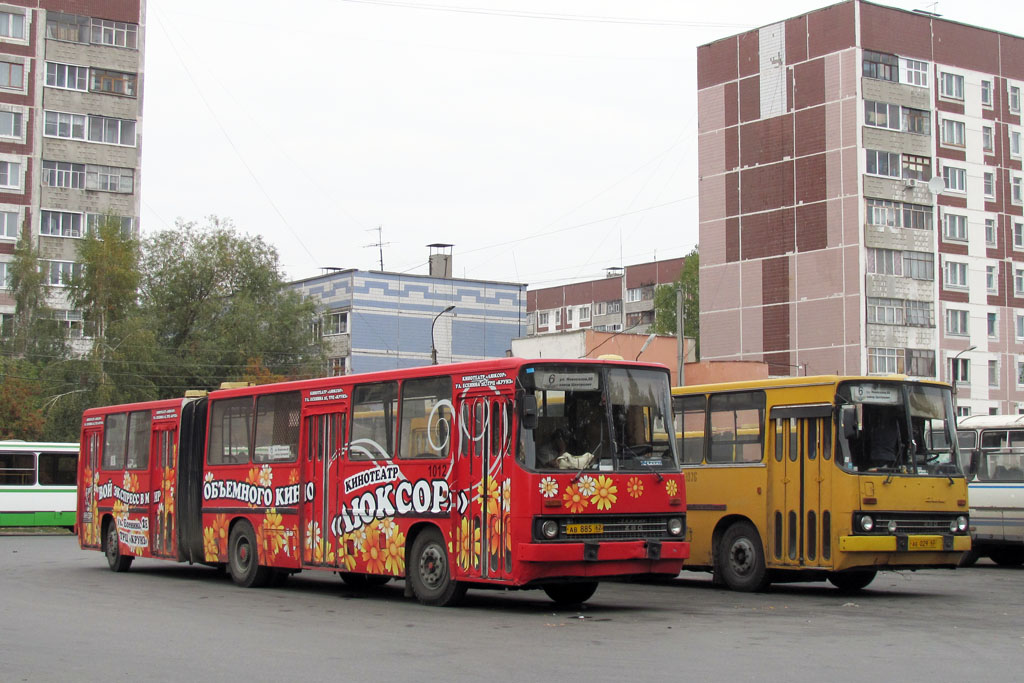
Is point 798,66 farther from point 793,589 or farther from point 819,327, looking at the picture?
point 793,589

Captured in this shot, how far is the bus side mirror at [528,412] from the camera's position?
14.6 m

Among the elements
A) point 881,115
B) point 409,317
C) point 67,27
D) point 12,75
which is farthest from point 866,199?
point 12,75

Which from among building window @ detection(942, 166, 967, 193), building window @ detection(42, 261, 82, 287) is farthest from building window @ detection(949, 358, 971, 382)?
building window @ detection(42, 261, 82, 287)

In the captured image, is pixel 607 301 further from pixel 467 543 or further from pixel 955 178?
pixel 467 543

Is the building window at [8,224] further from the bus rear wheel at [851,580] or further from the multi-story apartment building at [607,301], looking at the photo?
the bus rear wheel at [851,580]

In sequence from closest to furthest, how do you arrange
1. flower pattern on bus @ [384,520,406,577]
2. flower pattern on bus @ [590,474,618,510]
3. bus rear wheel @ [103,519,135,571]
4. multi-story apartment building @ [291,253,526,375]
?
1. flower pattern on bus @ [590,474,618,510]
2. flower pattern on bus @ [384,520,406,577]
3. bus rear wheel @ [103,519,135,571]
4. multi-story apartment building @ [291,253,526,375]

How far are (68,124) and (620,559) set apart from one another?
59.0 meters

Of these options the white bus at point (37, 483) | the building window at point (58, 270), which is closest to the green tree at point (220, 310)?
the building window at point (58, 270)

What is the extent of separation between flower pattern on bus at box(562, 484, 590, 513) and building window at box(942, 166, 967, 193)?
63.4 m

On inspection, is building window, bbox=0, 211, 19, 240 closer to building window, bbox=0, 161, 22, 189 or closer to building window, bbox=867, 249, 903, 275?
building window, bbox=0, 161, 22, 189

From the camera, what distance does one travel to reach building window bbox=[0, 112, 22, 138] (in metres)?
65.4

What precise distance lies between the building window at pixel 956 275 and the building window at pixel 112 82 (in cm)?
4492

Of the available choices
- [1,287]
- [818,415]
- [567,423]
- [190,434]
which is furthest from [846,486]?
[1,287]

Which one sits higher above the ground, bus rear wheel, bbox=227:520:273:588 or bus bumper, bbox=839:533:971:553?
bus bumper, bbox=839:533:971:553
